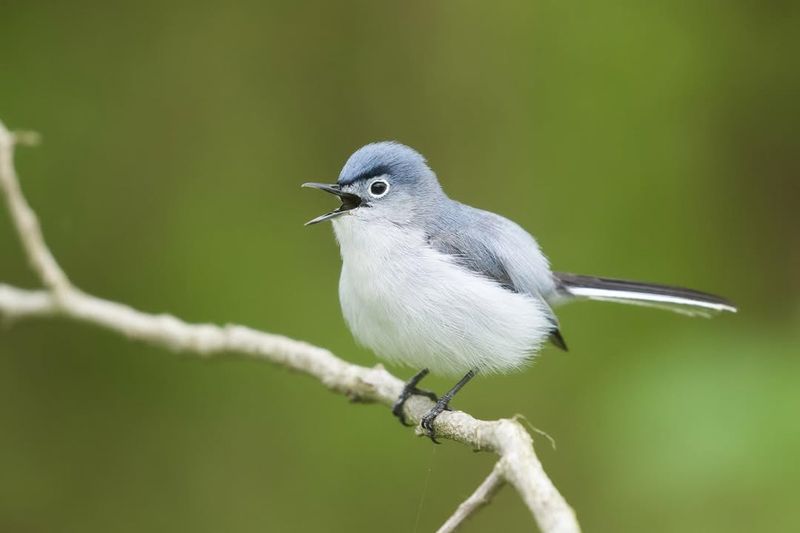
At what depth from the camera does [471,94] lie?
514 cm

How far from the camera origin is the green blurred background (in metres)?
4.53

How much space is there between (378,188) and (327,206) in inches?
74.7

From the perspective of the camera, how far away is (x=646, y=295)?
3.31 m

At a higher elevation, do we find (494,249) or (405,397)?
(494,249)

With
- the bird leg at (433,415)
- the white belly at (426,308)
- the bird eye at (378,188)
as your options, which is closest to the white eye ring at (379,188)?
the bird eye at (378,188)

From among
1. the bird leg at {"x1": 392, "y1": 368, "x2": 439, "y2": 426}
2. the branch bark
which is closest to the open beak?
the branch bark

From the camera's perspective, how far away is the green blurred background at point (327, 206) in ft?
14.9

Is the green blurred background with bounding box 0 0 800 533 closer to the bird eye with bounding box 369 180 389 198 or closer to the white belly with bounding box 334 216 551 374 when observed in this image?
the white belly with bounding box 334 216 551 374

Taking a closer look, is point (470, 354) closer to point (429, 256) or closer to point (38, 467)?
point (429, 256)

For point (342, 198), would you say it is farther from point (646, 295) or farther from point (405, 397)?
point (646, 295)

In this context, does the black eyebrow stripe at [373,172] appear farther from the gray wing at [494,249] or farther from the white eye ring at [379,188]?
the gray wing at [494,249]

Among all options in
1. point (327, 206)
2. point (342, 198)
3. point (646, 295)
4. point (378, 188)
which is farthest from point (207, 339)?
point (327, 206)

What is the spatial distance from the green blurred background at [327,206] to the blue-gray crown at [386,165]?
4.79 ft

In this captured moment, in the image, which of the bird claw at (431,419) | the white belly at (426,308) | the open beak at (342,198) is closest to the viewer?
the bird claw at (431,419)
